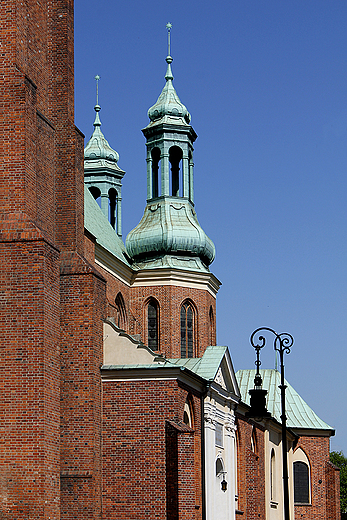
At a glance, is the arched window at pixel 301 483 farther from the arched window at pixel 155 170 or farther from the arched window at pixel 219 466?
the arched window at pixel 219 466

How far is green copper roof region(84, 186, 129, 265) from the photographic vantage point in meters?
37.2

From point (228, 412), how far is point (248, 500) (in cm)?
532

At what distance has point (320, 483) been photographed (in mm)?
51656

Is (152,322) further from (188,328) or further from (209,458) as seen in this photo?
(209,458)

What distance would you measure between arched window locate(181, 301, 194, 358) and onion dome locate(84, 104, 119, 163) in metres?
12.8

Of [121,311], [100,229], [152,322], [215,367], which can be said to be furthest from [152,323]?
[215,367]

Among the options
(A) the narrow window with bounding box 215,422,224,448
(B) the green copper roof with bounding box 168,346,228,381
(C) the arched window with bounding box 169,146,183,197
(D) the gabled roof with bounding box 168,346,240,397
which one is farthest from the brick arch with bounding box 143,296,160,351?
(A) the narrow window with bounding box 215,422,224,448

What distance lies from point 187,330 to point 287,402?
1482cm

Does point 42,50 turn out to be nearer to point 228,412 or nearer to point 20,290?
point 20,290

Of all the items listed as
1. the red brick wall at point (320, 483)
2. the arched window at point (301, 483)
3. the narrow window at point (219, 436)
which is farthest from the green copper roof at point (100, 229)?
the arched window at point (301, 483)

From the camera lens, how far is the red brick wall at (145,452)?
25000 mm

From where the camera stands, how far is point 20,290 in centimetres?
2092

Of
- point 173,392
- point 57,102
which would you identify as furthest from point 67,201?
point 173,392

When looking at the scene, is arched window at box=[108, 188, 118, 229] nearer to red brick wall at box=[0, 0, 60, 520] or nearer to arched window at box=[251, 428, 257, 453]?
arched window at box=[251, 428, 257, 453]
